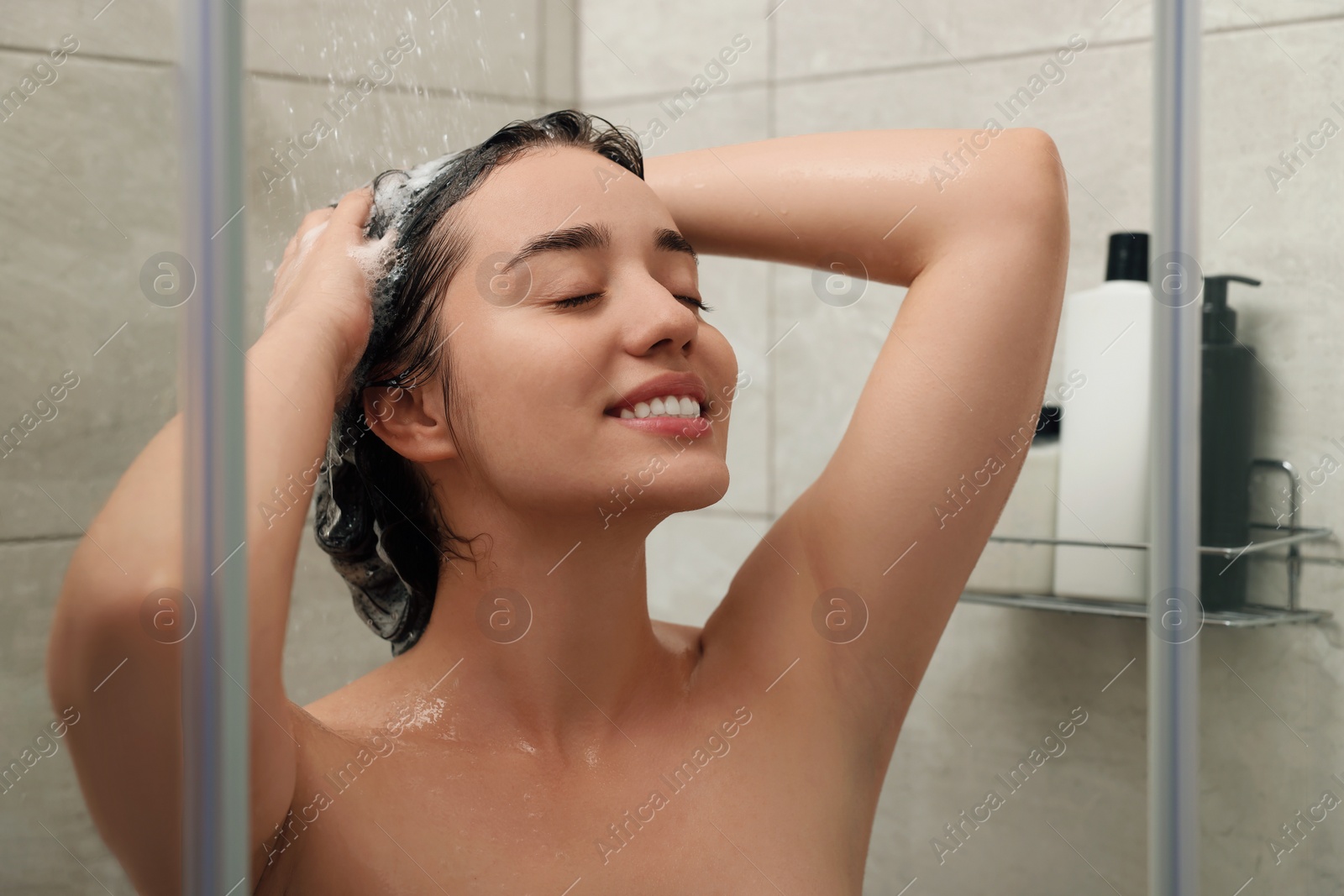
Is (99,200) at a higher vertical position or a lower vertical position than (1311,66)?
lower

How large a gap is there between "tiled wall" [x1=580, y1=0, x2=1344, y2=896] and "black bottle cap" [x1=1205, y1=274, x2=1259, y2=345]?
0.07 feet

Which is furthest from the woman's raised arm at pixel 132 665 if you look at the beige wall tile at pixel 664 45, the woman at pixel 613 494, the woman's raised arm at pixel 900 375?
the beige wall tile at pixel 664 45

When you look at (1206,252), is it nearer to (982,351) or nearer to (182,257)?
(982,351)

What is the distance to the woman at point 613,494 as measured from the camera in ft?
1.95

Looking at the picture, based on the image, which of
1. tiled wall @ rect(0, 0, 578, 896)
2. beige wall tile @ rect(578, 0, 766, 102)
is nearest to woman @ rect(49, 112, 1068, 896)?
tiled wall @ rect(0, 0, 578, 896)

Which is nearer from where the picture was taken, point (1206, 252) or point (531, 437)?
point (531, 437)

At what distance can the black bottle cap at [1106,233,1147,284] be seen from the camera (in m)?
0.93

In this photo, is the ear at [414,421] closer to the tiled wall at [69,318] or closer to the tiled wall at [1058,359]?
the tiled wall at [69,318]

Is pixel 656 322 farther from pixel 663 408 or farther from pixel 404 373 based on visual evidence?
pixel 404 373

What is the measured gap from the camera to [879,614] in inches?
27.5

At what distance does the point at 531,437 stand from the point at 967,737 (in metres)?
0.70

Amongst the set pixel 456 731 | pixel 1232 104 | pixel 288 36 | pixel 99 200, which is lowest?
pixel 456 731

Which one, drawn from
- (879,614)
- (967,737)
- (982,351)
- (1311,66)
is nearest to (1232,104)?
(1311,66)

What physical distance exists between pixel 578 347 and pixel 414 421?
14 centimetres
